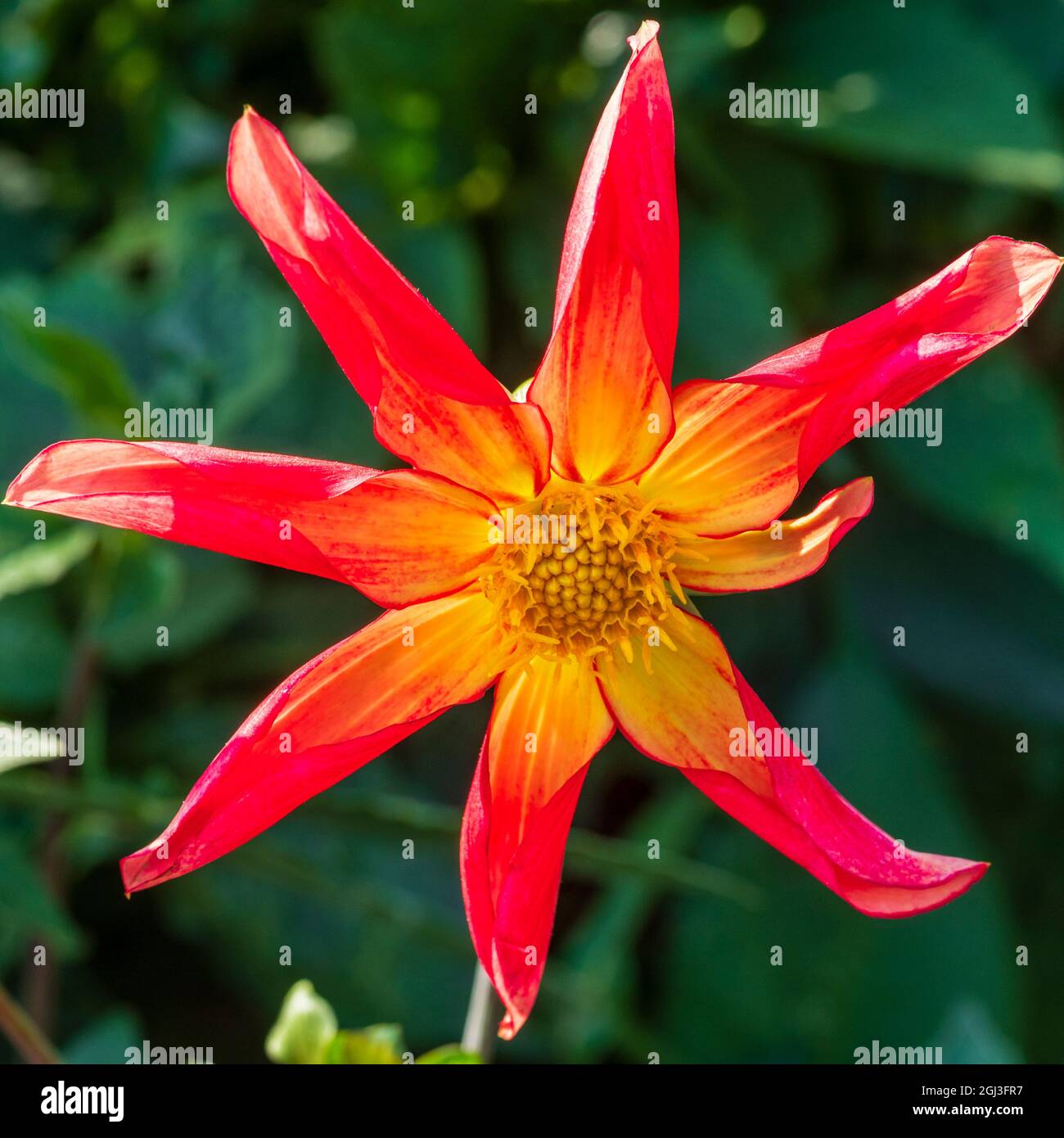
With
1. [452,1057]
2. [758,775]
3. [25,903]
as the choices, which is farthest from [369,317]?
[25,903]

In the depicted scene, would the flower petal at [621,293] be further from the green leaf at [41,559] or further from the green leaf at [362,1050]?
the green leaf at [41,559]

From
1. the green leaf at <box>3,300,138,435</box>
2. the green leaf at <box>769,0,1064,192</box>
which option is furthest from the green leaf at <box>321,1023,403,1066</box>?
the green leaf at <box>769,0,1064,192</box>

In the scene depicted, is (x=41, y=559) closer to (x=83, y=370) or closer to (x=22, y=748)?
(x=83, y=370)

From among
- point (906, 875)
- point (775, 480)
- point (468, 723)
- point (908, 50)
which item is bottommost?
point (906, 875)

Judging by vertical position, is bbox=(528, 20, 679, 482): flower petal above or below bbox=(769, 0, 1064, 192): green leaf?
below

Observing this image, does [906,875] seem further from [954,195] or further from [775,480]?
[954,195]

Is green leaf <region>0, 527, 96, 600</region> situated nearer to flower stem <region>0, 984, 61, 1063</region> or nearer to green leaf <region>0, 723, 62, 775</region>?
green leaf <region>0, 723, 62, 775</region>

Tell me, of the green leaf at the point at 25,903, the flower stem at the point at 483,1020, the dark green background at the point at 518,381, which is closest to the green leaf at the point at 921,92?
the dark green background at the point at 518,381
